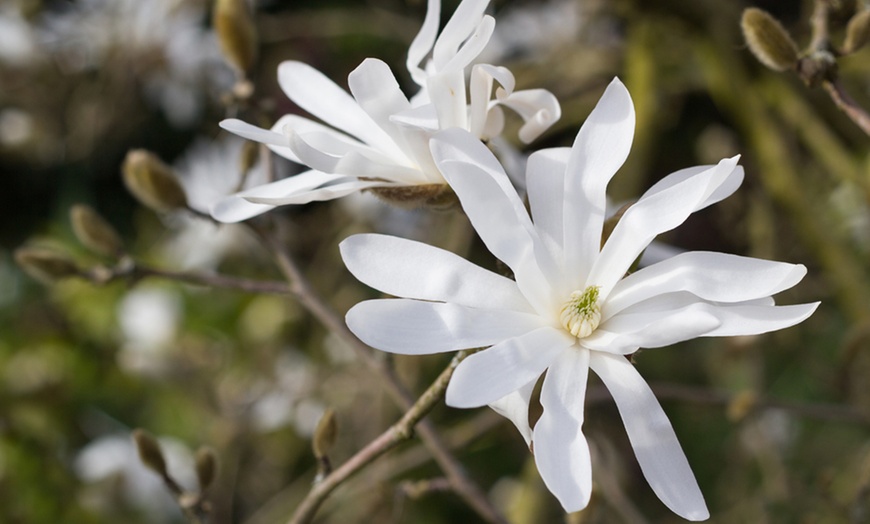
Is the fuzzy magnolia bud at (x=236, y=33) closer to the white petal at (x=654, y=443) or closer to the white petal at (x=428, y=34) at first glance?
the white petal at (x=428, y=34)

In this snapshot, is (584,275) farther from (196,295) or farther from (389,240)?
(196,295)

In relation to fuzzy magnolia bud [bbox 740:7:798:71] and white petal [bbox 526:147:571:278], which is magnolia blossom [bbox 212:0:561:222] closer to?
white petal [bbox 526:147:571:278]

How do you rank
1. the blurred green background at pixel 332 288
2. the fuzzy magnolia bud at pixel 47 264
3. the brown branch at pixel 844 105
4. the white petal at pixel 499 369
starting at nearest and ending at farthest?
the white petal at pixel 499 369, the brown branch at pixel 844 105, the fuzzy magnolia bud at pixel 47 264, the blurred green background at pixel 332 288

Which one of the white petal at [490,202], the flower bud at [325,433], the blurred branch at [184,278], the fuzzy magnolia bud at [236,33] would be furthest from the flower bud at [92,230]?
the white petal at [490,202]

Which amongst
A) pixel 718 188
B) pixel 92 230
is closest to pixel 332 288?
pixel 92 230

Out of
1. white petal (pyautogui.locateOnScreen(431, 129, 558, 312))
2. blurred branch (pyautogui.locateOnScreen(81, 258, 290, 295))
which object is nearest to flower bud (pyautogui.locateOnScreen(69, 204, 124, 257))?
blurred branch (pyautogui.locateOnScreen(81, 258, 290, 295))

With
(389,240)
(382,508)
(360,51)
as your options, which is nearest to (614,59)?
(360,51)

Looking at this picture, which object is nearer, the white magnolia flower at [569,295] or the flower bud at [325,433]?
the white magnolia flower at [569,295]

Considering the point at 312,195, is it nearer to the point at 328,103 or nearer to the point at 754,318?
the point at 328,103
